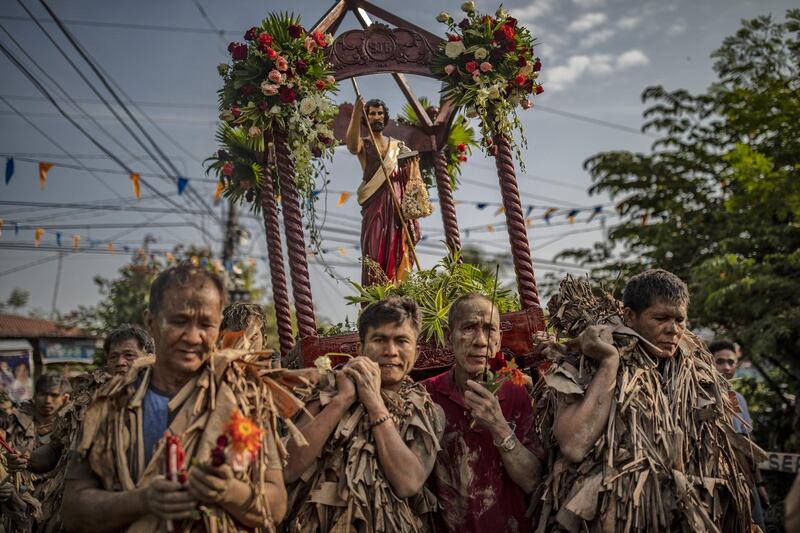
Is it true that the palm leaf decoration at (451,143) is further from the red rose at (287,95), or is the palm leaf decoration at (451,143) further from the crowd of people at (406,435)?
the crowd of people at (406,435)

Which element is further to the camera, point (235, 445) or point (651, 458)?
point (651, 458)

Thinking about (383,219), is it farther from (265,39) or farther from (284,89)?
(265,39)

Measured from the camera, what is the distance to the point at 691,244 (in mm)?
11492

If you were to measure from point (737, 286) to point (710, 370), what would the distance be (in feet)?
23.0

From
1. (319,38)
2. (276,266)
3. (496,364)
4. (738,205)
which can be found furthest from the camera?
(738,205)

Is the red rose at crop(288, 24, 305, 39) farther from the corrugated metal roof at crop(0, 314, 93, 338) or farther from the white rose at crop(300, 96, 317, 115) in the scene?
the corrugated metal roof at crop(0, 314, 93, 338)

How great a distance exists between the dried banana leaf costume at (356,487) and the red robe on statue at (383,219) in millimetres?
2672

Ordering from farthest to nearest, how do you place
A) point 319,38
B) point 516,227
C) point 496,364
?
point 319,38 → point 516,227 → point 496,364

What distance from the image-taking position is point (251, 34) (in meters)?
5.38

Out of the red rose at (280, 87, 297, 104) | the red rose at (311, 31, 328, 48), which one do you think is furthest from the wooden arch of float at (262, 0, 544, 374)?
Answer: the red rose at (280, 87, 297, 104)

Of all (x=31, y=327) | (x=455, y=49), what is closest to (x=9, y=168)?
(x=455, y=49)

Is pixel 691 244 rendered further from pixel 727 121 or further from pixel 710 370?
pixel 710 370

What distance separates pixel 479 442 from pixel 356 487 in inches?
28.2

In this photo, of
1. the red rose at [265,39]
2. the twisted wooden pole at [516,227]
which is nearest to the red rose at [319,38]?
the red rose at [265,39]
